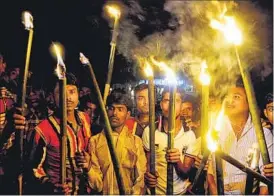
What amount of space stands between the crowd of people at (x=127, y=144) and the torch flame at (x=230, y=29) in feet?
4.31

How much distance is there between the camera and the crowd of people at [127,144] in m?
4.79

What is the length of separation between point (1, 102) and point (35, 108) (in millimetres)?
590

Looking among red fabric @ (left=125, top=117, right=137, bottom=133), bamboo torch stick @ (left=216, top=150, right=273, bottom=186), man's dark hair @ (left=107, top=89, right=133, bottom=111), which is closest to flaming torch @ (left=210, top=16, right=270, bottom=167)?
bamboo torch stick @ (left=216, top=150, right=273, bottom=186)

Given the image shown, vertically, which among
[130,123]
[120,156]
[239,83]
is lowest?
[120,156]

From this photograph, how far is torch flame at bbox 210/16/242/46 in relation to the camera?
3.57 metres

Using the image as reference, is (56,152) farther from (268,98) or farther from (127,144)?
(268,98)

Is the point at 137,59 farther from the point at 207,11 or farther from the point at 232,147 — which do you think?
the point at 232,147

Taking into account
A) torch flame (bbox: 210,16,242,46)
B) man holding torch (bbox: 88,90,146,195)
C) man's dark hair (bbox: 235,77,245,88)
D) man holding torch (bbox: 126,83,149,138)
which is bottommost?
man holding torch (bbox: 88,90,146,195)

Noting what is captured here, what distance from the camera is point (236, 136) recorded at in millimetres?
4832

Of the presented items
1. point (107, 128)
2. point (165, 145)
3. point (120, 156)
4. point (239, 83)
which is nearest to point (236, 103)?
point (239, 83)

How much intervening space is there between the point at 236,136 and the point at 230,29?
1688 mm

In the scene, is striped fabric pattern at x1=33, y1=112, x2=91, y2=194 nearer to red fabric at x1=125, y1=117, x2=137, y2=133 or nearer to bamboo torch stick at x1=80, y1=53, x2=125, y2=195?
red fabric at x1=125, y1=117, x2=137, y2=133

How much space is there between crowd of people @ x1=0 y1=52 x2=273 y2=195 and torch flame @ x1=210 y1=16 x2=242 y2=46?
4.31 ft

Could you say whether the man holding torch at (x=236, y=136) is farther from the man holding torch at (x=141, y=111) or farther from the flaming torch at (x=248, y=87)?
the flaming torch at (x=248, y=87)
